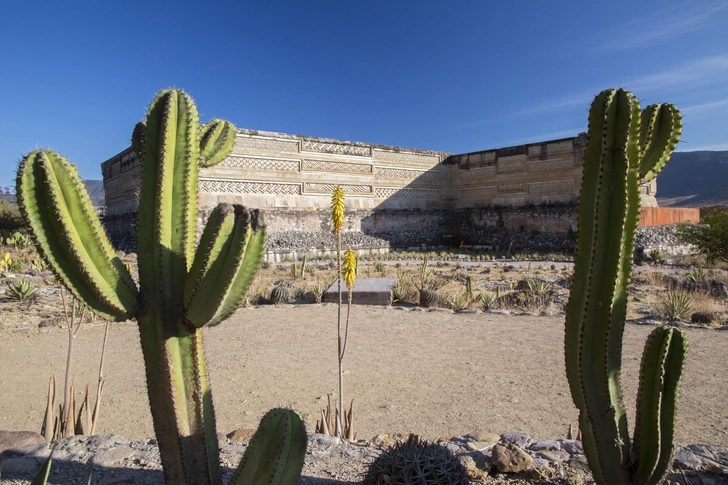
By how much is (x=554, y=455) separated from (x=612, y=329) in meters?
1.21

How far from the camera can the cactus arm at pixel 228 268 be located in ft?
6.32

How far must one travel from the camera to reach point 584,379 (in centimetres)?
225

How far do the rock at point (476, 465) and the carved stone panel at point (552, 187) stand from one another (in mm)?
16728

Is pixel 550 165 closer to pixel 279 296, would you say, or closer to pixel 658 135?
pixel 279 296

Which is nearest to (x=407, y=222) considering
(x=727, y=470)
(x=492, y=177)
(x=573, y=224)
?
(x=492, y=177)

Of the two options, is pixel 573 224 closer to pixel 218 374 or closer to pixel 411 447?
pixel 218 374

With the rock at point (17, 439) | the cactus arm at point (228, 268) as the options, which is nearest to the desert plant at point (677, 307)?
the cactus arm at point (228, 268)

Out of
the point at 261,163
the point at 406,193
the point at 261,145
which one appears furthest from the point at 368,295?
the point at 406,193

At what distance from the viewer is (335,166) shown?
60.7ft

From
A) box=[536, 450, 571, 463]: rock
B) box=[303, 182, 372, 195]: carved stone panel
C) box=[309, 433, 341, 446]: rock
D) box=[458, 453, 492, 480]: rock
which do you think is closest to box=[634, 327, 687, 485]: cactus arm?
box=[536, 450, 571, 463]: rock

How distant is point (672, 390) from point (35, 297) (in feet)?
34.0

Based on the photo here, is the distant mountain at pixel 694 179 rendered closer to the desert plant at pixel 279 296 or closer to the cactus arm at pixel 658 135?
the desert plant at pixel 279 296

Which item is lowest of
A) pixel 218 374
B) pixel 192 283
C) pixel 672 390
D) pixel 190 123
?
pixel 218 374

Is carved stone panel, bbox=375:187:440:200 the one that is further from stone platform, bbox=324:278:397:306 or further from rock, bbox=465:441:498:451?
rock, bbox=465:441:498:451
